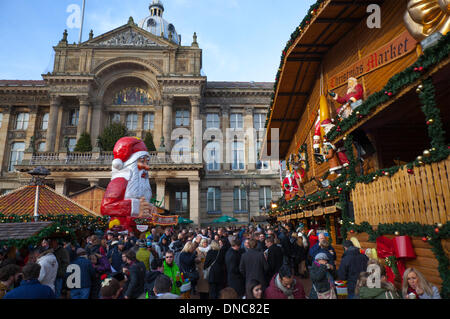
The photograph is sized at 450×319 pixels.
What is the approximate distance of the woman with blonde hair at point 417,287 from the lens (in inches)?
157

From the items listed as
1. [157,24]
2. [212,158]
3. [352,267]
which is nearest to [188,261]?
[352,267]

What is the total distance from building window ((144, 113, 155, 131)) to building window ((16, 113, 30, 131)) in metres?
14.4

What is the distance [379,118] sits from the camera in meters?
7.56

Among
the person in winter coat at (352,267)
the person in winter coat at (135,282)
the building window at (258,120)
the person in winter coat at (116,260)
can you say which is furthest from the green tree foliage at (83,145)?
the person in winter coat at (352,267)

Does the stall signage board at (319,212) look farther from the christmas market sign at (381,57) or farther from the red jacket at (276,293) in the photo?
the red jacket at (276,293)

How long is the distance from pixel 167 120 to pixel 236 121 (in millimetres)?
9003

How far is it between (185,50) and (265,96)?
11.1m

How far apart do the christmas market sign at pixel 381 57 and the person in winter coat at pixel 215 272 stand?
23.4 ft

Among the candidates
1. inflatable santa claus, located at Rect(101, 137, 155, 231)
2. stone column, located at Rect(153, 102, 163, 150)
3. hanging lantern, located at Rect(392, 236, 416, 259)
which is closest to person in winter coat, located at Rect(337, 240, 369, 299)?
hanging lantern, located at Rect(392, 236, 416, 259)

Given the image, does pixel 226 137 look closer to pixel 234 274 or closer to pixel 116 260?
pixel 116 260

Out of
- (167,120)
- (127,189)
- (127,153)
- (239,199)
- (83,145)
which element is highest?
(167,120)

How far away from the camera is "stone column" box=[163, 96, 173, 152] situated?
31188 millimetres

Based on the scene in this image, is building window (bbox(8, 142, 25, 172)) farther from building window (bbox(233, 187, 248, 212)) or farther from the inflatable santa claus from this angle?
the inflatable santa claus

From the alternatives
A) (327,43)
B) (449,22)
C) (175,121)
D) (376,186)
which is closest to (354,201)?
(376,186)
